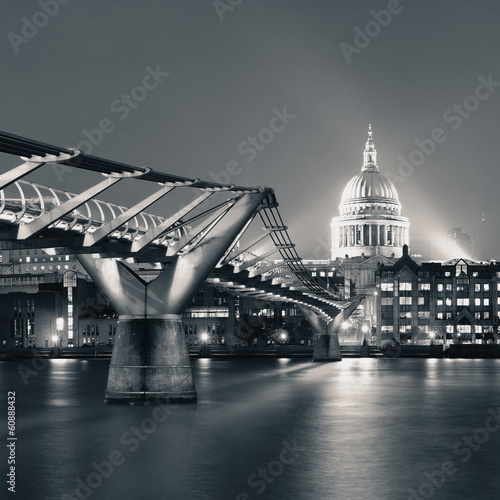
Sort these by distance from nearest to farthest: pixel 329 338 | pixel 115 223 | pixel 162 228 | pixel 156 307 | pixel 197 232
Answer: pixel 115 223 < pixel 162 228 < pixel 197 232 < pixel 156 307 < pixel 329 338

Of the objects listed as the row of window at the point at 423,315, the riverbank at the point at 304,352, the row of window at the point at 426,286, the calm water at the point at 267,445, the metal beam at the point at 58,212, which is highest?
the row of window at the point at 426,286

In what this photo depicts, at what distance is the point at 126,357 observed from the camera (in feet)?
153

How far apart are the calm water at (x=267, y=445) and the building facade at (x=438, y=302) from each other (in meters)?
102

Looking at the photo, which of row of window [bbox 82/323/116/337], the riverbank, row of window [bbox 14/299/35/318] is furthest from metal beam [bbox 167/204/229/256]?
row of window [bbox 14/299/35/318]

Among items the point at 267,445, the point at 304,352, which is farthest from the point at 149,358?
the point at 304,352

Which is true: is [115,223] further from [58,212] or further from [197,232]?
[197,232]

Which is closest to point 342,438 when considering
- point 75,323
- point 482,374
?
point 482,374

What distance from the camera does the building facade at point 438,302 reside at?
172 meters

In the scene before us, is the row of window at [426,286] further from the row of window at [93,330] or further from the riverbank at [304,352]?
the row of window at [93,330]

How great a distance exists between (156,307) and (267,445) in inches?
382

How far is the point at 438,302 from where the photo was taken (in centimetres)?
17538

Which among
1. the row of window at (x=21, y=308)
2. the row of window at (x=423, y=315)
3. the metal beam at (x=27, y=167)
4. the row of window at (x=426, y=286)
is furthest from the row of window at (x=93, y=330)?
the metal beam at (x=27, y=167)

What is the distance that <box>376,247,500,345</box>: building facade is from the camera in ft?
565

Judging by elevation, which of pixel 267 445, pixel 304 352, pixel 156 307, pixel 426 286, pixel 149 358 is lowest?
pixel 267 445
